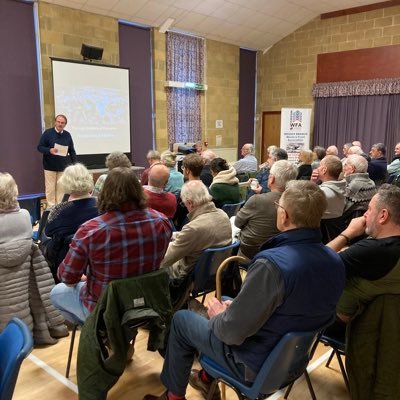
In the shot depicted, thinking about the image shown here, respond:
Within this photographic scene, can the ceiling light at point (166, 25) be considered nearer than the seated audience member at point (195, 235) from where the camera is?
No

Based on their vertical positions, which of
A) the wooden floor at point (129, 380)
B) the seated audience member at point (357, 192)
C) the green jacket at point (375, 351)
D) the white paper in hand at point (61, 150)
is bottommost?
the wooden floor at point (129, 380)

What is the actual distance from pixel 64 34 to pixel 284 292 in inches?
269

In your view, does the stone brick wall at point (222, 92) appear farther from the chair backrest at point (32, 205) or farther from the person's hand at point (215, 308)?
the person's hand at point (215, 308)

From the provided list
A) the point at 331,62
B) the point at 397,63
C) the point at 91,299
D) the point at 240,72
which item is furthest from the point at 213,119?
the point at 91,299

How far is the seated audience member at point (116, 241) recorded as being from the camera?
183 centimetres

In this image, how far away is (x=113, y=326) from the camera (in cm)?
178

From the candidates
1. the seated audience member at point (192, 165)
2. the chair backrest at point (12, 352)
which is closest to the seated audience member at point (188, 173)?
the seated audience member at point (192, 165)

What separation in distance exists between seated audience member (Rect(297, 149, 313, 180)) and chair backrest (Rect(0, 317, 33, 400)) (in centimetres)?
429

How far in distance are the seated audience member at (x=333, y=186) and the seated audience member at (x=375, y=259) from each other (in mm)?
1539

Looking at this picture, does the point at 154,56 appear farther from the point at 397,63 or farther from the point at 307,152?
the point at 397,63

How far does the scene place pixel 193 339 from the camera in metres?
1.74

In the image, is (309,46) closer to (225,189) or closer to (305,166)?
(305,166)

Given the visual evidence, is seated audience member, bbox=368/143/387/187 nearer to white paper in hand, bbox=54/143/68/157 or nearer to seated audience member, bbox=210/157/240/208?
seated audience member, bbox=210/157/240/208

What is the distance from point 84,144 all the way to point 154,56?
101 inches
